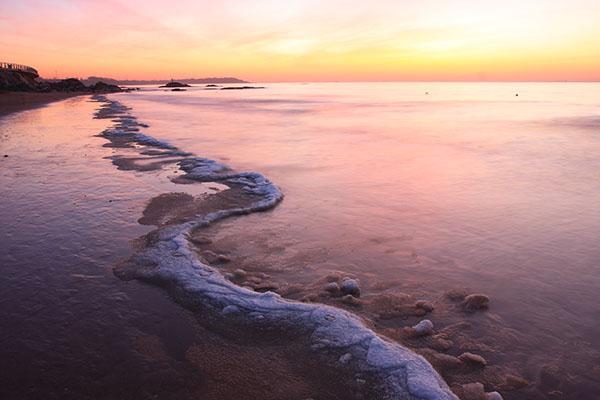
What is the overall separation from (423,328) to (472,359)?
0.49 m

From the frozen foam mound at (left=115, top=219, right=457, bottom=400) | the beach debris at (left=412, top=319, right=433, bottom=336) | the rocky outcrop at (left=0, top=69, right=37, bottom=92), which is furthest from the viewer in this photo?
the rocky outcrop at (left=0, top=69, right=37, bottom=92)

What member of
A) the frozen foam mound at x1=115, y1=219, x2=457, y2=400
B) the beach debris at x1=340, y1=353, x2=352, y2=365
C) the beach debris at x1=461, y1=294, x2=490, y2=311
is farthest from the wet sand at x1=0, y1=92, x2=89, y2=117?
the beach debris at x1=461, y1=294, x2=490, y2=311

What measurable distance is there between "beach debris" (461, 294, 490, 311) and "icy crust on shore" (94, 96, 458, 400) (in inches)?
44.4

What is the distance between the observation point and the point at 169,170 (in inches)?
405

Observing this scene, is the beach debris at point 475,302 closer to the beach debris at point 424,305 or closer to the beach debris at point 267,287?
the beach debris at point 424,305

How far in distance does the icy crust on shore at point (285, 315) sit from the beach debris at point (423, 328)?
12.1 inches

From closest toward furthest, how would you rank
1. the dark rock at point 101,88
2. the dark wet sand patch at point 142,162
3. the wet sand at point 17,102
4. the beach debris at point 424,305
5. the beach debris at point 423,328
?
1. the beach debris at point 423,328
2. the beach debris at point 424,305
3. the dark wet sand patch at point 142,162
4. the wet sand at point 17,102
5. the dark rock at point 101,88

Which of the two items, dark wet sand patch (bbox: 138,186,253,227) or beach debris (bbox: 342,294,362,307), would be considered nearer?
beach debris (bbox: 342,294,362,307)

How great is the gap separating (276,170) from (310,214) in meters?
4.24

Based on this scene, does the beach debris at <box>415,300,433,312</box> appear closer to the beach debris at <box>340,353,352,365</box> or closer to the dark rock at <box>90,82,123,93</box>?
the beach debris at <box>340,353,352,365</box>

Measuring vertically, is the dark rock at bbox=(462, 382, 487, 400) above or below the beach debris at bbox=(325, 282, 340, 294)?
below

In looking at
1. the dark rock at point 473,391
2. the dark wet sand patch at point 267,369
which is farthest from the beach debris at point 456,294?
the dark wet sand patch at point 267,369

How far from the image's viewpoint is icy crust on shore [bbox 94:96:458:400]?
2.89 meters

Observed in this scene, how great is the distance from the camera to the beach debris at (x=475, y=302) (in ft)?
12.8
